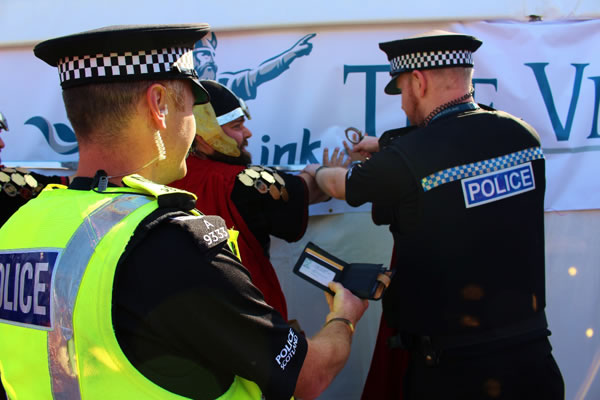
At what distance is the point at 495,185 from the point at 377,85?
41.7 inches

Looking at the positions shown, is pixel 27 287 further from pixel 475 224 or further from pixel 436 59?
pixel 436 59

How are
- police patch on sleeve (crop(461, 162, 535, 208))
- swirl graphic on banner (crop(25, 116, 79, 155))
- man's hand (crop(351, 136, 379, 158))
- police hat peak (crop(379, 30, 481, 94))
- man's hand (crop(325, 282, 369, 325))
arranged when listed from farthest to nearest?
1. swirl graphic on banner (crop(25, 116, 79, 155))
2. man's hand (crop(351, 136, 379, 158))
3. police hat peak (crop(379, 30, 481, 94))
4. police patch on sleeve (crop(461, 162, 535, 208))
5. man's hand (crop(325, 282, 369, 325))

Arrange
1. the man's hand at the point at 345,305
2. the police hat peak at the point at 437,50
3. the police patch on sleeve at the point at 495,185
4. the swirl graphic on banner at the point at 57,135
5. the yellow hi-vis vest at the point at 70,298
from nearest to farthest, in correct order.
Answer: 1. the yellow hi-vis vest at the point at 70,298
2. the man's hand at the point at 345,305
3. the police patch on sleeve at the point at 495,185
4. the police hat peak at the point at 437,50
5. the swirl graphic on banner at the point at 57,135

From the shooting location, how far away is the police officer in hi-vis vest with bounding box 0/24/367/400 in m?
0.94

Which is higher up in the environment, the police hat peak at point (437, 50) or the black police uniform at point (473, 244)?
the police hat peak at point (437, 50)

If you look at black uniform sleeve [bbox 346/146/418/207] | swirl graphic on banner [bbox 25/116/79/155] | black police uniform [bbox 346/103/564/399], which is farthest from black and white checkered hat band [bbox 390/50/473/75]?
swirl graphic on banner [bbox 25/116/79/155]

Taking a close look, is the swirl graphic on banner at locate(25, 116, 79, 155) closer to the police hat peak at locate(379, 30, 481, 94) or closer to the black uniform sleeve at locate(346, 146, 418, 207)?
the black uniform sleeve at locate(346, 146, 418, 207)

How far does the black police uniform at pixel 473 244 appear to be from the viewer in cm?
185

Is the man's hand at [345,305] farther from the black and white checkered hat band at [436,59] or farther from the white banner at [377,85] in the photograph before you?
the white banner at [377,85]

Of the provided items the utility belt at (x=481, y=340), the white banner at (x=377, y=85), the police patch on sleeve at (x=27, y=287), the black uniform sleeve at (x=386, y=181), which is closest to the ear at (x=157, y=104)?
the police patch on sleeve at (x=27, y=287)

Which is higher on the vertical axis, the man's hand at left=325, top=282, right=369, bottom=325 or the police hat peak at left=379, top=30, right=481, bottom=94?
the police hat peak at left=379, top=30, right=481, bottom=94

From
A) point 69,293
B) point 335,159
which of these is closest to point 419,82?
point 335,159

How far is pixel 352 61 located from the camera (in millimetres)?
2689

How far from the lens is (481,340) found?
188cm
